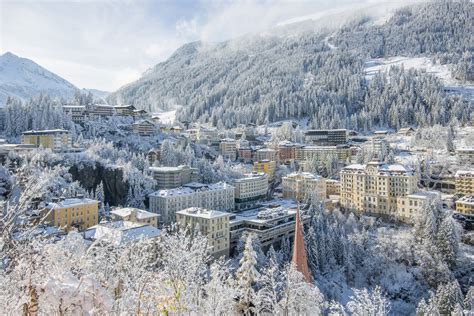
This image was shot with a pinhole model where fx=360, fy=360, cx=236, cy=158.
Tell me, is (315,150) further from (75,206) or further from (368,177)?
(75,206)

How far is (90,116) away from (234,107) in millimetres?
77670

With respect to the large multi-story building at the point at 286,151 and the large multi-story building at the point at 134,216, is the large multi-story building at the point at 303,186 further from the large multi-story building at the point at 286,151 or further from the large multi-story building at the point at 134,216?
the large multi-story building at the point at 134,216

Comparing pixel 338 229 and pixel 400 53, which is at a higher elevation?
pixel 400 53

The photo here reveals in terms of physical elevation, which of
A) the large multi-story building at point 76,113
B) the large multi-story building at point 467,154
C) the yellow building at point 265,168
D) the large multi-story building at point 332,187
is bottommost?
the large multi-story building at point 332,187

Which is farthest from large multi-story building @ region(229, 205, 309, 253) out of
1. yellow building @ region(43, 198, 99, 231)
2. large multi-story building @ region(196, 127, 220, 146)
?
large multi-story building @ region(196, 127, 220, 146)

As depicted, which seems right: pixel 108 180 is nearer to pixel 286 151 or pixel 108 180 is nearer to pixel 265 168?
pixel 265 168

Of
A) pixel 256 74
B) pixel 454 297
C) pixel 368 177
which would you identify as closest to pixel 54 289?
pixel 454 297

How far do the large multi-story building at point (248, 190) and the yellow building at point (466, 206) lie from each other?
113 ft

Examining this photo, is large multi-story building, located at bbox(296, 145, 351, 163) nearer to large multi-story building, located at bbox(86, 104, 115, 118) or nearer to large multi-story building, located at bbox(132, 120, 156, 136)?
large multi-story building, located at bbox(132, 120, 156, 136)

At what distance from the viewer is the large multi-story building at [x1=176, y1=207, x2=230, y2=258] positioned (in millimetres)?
44344

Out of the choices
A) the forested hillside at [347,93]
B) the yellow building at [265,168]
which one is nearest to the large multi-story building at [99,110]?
the yellow building at [265,168]

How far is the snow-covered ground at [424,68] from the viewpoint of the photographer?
476 feet

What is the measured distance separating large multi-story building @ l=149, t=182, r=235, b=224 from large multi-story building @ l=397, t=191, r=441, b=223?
93.2 feet

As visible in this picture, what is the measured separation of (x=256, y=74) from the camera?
197500mm
